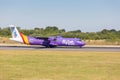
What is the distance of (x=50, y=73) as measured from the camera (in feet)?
69.7

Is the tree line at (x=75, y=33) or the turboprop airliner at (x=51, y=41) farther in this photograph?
the tree line at (x=75, y=33)

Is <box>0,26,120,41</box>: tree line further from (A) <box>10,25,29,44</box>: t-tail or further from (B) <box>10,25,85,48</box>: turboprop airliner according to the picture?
(A) <box>10,25,29,44</box>: t-tail

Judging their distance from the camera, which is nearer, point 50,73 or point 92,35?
point 50,73

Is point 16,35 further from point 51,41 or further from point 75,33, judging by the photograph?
point 75,33

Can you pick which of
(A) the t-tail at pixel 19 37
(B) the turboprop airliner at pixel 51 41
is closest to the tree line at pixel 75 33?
(B) the turboprop airliner at pixel 51 41

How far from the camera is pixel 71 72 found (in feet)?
71.6

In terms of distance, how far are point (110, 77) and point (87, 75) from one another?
147 centimetres

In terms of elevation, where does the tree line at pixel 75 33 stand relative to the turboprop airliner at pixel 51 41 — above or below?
above

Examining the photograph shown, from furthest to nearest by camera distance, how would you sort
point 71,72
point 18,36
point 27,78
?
point 18,36, point 71,72, point 27,78

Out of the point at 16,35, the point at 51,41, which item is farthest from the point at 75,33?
the point at 51,41

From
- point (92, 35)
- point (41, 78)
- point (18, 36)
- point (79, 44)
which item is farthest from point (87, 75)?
point (92, 35)

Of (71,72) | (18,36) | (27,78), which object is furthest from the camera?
(18,36)

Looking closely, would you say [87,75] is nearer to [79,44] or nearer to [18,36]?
[79,44]

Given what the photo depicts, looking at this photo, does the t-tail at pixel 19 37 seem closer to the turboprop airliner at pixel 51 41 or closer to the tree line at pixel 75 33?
the turboprop airliner at pixel 51 41
